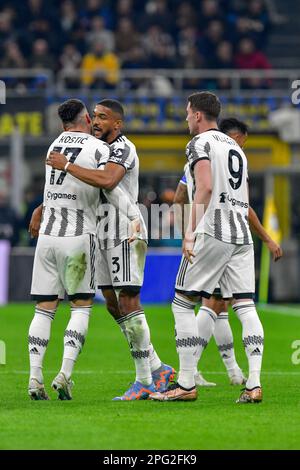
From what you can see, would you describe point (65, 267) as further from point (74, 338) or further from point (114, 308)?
point (114, 308)

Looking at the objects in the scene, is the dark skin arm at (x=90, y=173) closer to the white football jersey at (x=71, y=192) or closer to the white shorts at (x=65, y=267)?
the white football jersey at (x=71, y=192)

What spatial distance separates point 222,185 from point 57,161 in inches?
50.0

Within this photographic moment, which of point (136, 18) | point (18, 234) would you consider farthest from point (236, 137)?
point (136, 18)

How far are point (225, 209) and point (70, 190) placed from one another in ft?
3.99

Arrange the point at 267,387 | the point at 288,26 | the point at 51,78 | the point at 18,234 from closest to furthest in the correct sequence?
the point at 267,387
the point at 18,234
the point at 51,78
the point at 288,26

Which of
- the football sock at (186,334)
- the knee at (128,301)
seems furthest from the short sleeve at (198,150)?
the knee at (128,301)

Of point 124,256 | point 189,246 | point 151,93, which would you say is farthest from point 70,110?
point 151,93

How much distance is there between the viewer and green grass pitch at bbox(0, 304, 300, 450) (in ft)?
23.6

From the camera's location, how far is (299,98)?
21344 mm

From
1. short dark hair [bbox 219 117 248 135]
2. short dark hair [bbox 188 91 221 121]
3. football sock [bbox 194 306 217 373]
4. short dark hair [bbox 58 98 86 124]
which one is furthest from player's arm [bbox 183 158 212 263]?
short dark hair [bbox 219 117 248 135]

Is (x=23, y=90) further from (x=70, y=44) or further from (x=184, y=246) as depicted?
(x=184, y=246)

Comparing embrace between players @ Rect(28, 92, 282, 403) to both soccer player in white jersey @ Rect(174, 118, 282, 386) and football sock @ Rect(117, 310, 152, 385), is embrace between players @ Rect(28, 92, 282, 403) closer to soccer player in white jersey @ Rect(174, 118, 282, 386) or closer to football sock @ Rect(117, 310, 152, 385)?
football sock @ Rect(117, 310, 152, 385)

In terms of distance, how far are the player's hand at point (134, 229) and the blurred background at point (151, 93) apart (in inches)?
508

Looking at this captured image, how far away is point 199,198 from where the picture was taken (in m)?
9.00
